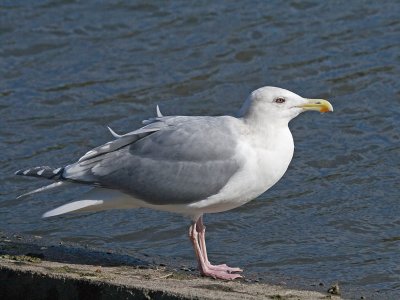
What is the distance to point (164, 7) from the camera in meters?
14.0

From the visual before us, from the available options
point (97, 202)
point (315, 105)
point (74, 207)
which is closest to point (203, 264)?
point (97, 202)

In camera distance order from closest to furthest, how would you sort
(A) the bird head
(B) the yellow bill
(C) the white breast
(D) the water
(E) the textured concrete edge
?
(E) the textured concrete edge
(C) the white breast
(A) the bird head
(B) the yellow bill
(D) the water

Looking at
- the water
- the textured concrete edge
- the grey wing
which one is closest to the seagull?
the grey wing

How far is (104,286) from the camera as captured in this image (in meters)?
5.76

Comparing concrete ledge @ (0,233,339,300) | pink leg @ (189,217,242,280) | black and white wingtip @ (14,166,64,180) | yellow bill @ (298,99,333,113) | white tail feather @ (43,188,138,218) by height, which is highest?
yellow bill @ (298,99,333,113)

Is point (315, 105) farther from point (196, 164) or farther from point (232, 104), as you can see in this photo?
point (232, 104)

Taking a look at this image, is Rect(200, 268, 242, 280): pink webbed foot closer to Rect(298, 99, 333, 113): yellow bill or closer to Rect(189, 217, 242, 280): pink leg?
Rect(189, 217, 242, 280): pink leg

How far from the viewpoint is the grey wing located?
686 centimetres

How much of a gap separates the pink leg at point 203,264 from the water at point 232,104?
1.27 ft

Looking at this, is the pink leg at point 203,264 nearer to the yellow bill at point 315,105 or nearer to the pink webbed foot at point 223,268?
the pink webbed foot at point 223,268

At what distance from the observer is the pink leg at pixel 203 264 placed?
690 cm

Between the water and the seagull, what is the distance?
2.60 feet

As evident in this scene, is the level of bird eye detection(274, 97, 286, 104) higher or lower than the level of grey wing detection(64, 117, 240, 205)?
higher

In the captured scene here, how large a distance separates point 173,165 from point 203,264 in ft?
2.26
